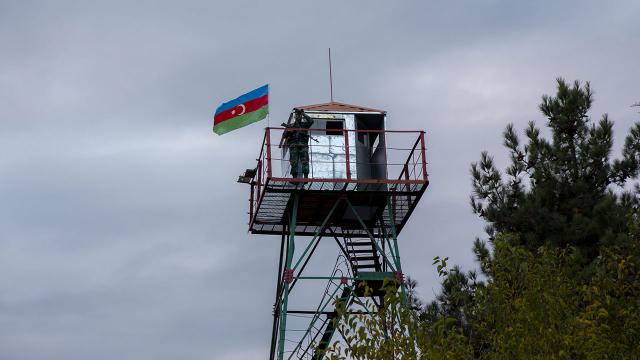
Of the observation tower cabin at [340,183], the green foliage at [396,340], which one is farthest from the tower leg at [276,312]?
the green foliage at [396,340]

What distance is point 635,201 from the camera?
1147 inches

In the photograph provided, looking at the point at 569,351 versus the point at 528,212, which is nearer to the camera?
the point at 569,351

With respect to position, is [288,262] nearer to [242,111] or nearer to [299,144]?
[299,144]

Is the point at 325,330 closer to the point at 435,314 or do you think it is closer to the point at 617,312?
the point at 435,314

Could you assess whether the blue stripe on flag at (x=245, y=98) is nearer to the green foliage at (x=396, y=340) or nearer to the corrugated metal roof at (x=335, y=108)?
the corrugated metal roof at (x=335, y=108)

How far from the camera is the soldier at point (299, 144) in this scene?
27.5 meters

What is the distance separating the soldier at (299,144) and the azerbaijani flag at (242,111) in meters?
1.83

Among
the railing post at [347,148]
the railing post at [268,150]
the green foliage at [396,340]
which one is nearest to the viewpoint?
the green foliage at [396,340]

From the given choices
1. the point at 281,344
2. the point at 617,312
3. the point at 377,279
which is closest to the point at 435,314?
the point at 377,279

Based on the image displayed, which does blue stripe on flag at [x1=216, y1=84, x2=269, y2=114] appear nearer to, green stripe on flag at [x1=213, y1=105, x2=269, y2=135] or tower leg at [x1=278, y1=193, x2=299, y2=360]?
green stripe on flag at [x1=213, y1=105, x2=269, y2=135]

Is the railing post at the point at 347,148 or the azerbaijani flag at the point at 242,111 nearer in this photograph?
the railing post at the point at 347,148

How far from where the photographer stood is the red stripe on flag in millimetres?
29839

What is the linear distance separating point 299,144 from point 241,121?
316 cm

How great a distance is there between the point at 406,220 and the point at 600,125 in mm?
6310
